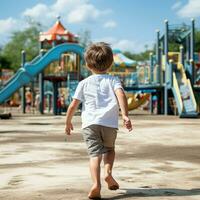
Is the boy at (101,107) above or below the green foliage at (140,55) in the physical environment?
below

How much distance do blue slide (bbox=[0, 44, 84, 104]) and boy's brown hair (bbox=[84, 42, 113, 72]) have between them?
24.3 meters

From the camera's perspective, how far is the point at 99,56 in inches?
206

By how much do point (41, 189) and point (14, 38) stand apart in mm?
80213

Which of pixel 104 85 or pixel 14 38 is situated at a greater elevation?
pixel 14 38

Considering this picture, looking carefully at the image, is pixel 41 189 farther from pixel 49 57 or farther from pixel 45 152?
pixel 49 57

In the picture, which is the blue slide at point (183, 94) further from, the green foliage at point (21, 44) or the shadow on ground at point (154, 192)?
the green foliage at point (21, 44)

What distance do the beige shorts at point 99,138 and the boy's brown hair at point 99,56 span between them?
0.65 m

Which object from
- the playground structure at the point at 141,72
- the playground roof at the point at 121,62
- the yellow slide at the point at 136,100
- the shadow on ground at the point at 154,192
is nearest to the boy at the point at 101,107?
the shadow on ground at the point at 154,192

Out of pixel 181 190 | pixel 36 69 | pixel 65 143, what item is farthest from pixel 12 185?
pixel 36 69

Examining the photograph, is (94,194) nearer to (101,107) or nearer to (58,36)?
(101,107)

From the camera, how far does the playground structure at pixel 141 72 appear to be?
2930 centimetres

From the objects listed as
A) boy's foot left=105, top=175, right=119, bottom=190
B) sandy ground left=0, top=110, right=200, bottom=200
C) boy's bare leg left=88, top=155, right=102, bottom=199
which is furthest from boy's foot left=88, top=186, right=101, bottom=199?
boy's foot left=105, top=175, right=119, bottom=190

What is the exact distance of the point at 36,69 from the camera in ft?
102

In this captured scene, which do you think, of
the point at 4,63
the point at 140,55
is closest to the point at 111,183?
the point at 4,63
